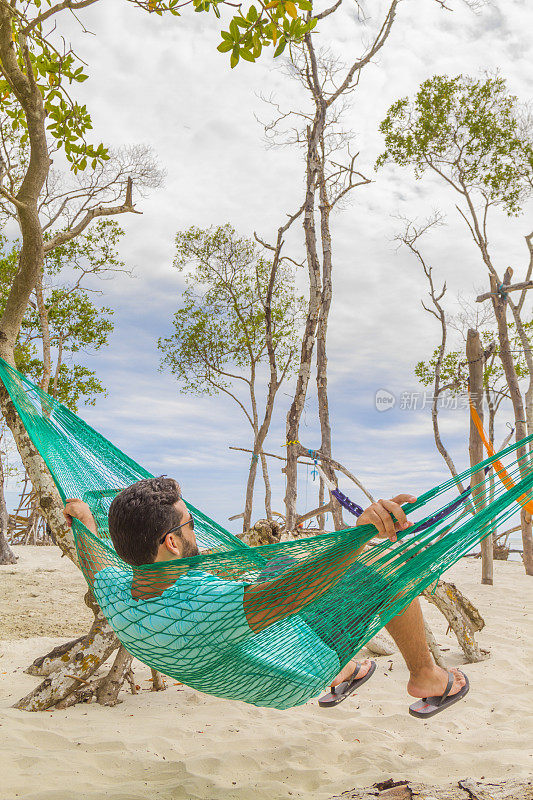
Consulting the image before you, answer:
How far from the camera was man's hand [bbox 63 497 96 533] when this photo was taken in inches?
71.9

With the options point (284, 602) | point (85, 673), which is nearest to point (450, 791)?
point (284, 602)

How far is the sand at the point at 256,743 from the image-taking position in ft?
5.48

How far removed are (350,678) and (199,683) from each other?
1.49 feet

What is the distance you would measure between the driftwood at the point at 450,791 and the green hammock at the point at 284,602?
→ 0.28m

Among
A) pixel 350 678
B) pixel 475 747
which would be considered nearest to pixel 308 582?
pixel 350 678

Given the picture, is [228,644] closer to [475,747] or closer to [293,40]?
[475,747]

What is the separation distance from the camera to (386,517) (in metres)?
1.26

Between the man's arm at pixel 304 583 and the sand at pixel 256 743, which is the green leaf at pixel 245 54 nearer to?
the man's arm at pixel 304 583

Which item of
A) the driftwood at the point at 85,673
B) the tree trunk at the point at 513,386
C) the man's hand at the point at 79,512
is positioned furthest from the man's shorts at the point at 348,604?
the tree trunk at the point at 513,386

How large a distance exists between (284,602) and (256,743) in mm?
918

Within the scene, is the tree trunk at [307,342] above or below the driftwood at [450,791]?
above

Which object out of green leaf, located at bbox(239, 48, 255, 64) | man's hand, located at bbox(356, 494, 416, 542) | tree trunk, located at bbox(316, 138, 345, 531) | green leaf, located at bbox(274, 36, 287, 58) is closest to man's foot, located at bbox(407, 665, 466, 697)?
man's hand, located at bbox(356, 494, 416, 542)

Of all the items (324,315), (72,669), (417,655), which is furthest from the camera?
(324,315)

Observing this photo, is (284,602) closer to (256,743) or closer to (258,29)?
(256,743)
